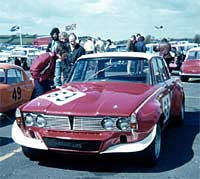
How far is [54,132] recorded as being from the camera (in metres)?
5.25

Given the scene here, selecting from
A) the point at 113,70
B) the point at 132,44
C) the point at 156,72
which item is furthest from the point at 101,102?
the point at 132,44

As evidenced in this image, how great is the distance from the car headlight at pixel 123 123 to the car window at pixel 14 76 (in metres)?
4.94

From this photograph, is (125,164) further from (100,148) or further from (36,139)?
(36,139)

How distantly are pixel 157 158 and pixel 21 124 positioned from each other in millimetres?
1856

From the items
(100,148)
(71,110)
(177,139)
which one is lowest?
(177,139)

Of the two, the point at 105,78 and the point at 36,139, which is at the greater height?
the point at 105,78

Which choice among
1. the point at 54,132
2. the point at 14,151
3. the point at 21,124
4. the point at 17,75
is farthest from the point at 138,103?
the point at 17,75

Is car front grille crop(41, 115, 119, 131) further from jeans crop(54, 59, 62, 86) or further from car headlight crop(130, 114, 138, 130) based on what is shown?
jeans crop(54, 59, 62, 86)

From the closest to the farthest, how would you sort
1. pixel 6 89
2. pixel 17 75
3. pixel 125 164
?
1. pixel 125 164
2. pixel 6 89
3. pixel 17 75

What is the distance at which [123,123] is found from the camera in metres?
5.10

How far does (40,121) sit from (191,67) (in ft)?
46.1

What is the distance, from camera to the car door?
6.48 metres

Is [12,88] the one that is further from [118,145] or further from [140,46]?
[140,46]

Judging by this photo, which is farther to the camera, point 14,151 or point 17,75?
point 17,75
